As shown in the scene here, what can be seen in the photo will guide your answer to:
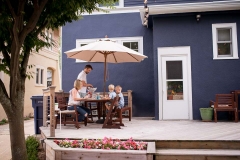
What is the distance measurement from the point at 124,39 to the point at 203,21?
3.26 meters

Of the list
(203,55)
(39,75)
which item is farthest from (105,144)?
(39,75)

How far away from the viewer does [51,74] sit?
746 inches

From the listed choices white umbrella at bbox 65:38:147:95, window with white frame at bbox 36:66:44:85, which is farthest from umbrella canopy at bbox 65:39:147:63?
window with white frame at bbox 36:66:44:85

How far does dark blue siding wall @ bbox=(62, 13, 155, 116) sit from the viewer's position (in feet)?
33.2

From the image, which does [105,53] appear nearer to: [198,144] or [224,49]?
[198,144]

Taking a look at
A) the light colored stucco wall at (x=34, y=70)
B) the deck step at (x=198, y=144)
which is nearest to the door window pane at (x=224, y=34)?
the deck step at (x=198, y=144)

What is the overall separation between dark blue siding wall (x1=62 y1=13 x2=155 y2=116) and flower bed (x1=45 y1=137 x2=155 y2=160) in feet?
17.5

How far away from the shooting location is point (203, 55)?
28.1 feet

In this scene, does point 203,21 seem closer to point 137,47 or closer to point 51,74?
point 137,47

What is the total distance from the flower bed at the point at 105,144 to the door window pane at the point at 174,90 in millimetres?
4037

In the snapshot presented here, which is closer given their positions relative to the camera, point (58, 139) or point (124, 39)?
point (58, 139)

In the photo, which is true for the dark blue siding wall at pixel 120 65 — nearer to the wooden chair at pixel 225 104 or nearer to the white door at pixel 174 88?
the white door at pixel 174 88

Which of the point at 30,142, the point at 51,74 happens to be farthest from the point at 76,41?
the point at 51,74

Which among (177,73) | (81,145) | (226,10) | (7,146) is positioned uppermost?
(226,10)
